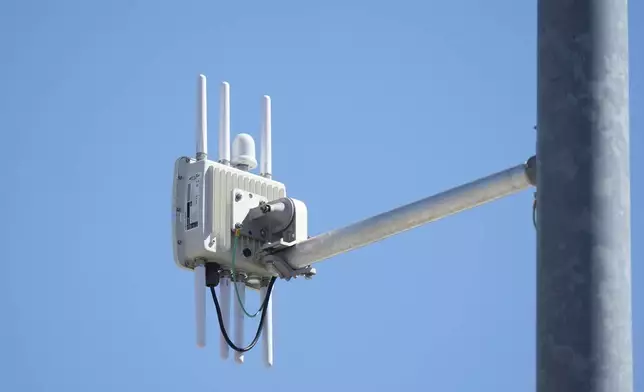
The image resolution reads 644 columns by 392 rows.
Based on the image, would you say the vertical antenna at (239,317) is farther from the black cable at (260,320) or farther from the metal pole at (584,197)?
the metal pole at (584,197)

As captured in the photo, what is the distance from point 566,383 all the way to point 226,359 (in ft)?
28.4

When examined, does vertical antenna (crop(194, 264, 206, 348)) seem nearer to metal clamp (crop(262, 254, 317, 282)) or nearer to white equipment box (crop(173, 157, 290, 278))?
white equipment box (crop(173, 157, 290, 278))

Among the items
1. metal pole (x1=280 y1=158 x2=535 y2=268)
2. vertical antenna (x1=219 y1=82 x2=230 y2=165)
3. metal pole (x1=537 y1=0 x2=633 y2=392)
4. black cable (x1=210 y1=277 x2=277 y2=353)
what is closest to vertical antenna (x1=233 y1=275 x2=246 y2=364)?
black cable (x1=210 y1=277 x2=277 y2=353)

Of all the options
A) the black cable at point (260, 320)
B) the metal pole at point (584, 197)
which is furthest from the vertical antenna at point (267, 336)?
the metal pole at point (584, 197)

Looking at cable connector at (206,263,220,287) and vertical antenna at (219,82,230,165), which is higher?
vertical antenna at (219,82,230,165)

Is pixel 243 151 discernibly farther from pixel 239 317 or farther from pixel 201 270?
pixel 239 317

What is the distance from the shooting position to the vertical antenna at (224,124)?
42.9ft

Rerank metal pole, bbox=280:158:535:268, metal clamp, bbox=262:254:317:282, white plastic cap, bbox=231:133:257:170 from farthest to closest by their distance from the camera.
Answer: white plastic cap, bbox=231:133:257:170
metal clamp, bbox=262:254:317:282
metal pole, bbox=280:158:535:268

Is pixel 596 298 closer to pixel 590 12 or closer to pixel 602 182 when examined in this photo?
pixel 602 182

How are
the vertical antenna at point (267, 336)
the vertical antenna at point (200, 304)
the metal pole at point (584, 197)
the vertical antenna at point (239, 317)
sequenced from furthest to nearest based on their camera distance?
the vertical antenna at point (267, 336) < the vertical antenna at point (239, 317) < the vertical antenna at point (200, 304) < the metal pole at point (584, 197)

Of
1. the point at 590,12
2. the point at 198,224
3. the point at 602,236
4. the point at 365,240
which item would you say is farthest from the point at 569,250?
the point at 198,224

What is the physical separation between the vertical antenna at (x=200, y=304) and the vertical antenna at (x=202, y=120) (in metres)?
1.10

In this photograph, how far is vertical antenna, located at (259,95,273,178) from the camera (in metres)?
13.6

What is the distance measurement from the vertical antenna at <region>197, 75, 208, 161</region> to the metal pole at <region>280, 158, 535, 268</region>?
2051mm
